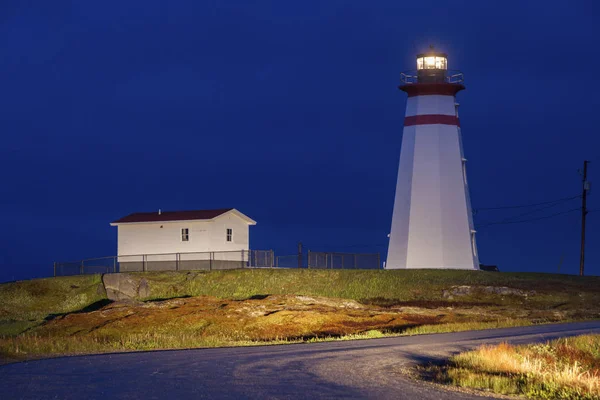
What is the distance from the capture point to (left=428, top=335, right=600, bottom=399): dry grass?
13.2 m

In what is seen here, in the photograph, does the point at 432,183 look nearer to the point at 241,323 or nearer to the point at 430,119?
the point at 430,119

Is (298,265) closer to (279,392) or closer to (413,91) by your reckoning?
(413,91)

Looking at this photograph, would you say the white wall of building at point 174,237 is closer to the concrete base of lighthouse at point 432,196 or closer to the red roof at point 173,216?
the red roof at point 173,216

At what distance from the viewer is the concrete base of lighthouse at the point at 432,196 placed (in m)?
46.9

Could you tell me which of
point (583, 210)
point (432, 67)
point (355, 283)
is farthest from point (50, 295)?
point (583, 210)

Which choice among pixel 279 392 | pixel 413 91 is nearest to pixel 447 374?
pixel 279 392

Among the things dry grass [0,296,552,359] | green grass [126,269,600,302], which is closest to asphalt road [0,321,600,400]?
dry grass [0,296,552,359]

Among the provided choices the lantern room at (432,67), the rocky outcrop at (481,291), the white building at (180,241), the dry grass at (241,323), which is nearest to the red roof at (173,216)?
the white building at (180,241)

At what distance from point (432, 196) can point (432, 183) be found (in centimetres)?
73

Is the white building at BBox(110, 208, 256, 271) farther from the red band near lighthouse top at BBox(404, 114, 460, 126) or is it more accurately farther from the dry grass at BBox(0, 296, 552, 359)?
the dry grass at BBox(0, 296, 552, 359)

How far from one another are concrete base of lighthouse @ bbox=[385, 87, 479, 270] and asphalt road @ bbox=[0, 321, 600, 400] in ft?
83.4

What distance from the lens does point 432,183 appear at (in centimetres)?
4750

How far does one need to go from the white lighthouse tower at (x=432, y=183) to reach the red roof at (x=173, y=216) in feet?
39.6

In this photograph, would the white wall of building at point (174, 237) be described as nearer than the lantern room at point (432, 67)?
No
